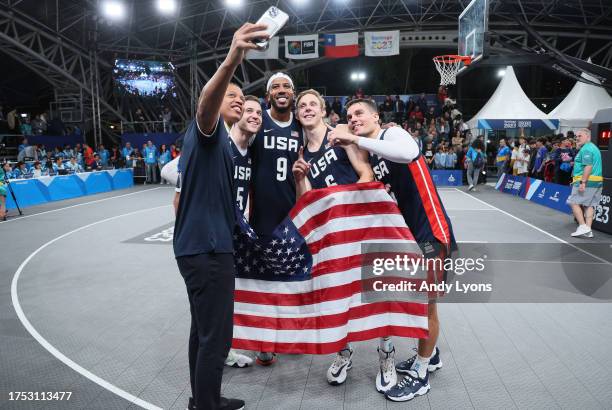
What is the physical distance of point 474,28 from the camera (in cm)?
1473

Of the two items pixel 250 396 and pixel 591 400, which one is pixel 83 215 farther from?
pixel 591 400

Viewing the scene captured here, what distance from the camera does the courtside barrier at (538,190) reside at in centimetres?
1114

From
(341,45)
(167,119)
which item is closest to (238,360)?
(341,45)

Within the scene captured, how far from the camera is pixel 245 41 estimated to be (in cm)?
198

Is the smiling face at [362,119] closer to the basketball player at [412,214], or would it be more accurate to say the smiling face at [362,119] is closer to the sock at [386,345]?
the basketball player at [412,214]

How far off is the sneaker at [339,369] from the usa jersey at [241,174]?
1.39 metres

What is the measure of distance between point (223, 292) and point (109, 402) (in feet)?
4.90

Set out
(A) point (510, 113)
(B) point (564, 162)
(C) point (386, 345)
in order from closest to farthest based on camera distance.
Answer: (C) point (386, 345) → (B) point (564, 162) → (A) point (510, 113)

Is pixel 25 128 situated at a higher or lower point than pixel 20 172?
Result: higher

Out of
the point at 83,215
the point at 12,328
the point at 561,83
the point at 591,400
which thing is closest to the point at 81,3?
the point at 83,215

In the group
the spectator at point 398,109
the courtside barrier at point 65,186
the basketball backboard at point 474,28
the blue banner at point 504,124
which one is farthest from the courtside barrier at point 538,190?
the courtside barrier at point 65,186

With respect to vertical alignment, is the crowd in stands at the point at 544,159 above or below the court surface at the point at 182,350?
above

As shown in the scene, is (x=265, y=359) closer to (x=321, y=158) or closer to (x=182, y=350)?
(x=182, y=350)

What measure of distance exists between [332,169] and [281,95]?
30.9 inches
